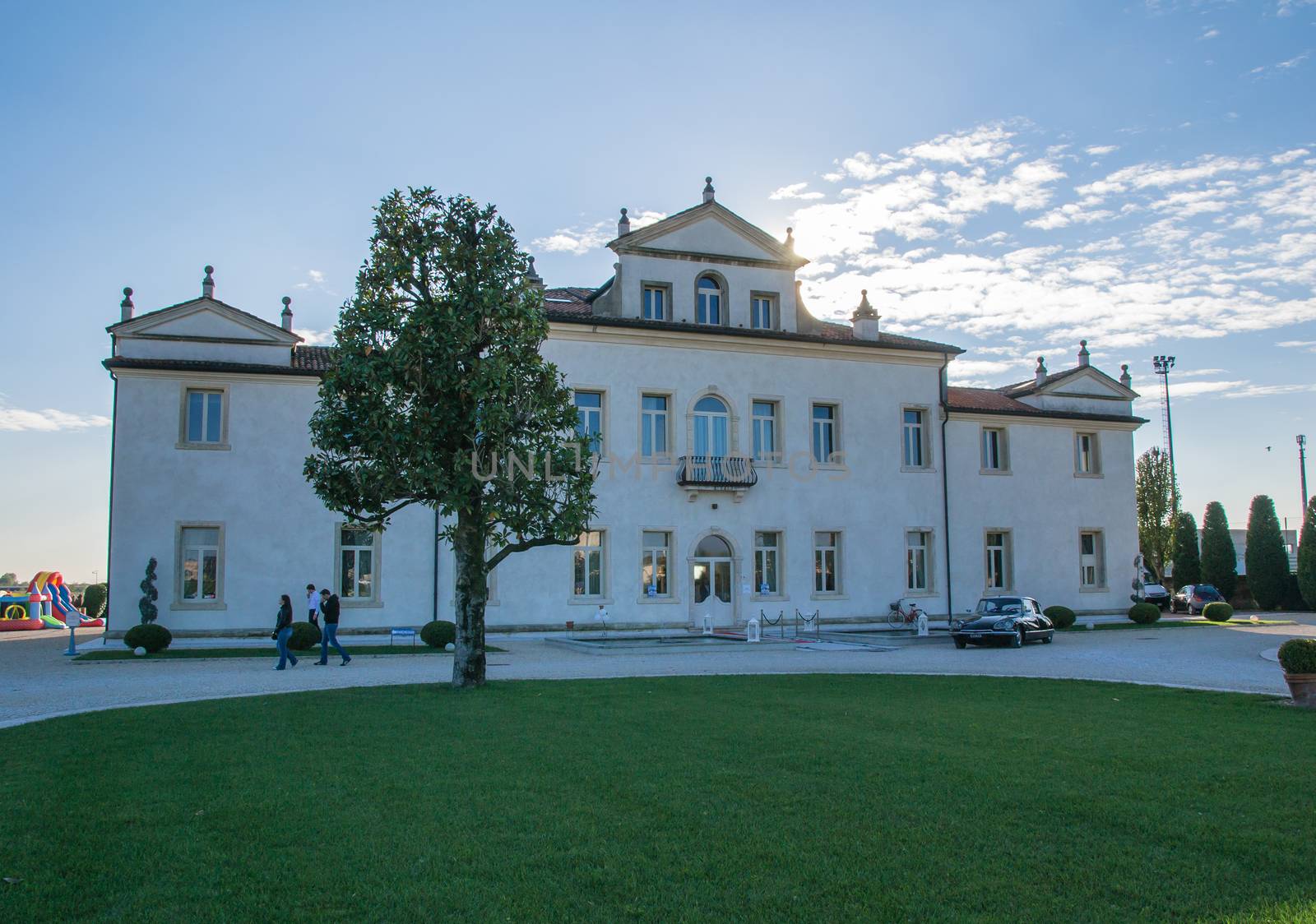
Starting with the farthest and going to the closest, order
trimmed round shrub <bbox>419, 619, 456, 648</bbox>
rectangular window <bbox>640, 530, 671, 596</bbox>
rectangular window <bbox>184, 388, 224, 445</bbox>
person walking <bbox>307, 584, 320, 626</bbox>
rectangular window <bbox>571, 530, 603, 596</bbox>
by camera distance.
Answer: rectangular window <bbox>640, 530, 671, 596</bbox> < rectangular window <bbox>571, 530, 603, 596</bbox> < rectangular window <bbox>184, 388, 224, 445</bbox> < person walking <bbox>307, 584, 320, 626</bbox> < trimmed round shrub <bbox>419, 619, 456, 648</bbox>

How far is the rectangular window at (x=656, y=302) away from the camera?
108 ft

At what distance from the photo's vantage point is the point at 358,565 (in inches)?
1161

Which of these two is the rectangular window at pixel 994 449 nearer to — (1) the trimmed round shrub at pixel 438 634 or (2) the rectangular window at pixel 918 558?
(2) the rectangular window at pixel 918 558

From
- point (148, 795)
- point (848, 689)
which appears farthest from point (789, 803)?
point (848, 689)

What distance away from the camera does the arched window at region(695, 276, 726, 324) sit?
110 feet

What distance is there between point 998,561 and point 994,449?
4355 mm

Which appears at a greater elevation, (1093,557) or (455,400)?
(455,400)

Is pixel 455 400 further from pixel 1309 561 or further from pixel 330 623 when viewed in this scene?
pixel 1309 561

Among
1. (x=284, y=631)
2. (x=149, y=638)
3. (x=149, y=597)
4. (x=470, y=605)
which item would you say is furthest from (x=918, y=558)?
(x=149, y=597)

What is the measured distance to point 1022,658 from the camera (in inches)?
933

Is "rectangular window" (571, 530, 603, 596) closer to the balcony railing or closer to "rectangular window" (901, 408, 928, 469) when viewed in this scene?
the balcony railing

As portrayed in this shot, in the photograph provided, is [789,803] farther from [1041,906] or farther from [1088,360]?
[1088,360]

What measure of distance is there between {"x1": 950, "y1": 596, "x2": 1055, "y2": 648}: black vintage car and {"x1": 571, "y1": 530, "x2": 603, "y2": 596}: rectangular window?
11096mm

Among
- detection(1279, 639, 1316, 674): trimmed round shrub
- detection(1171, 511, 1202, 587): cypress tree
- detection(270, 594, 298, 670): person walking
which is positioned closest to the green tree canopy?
detection(1171, 511, 1202, 587): cypress tree
